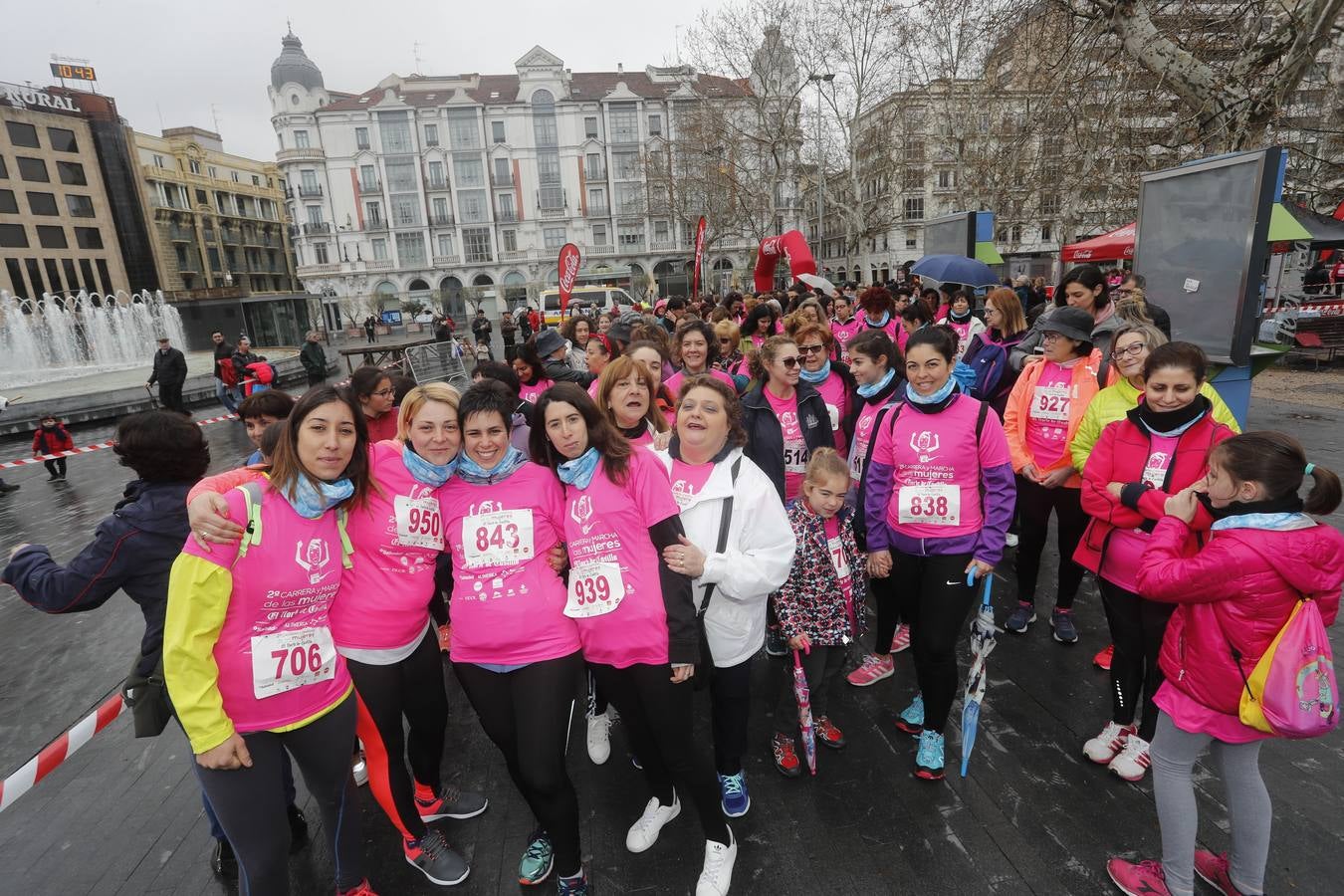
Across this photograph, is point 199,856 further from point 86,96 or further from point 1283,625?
point 86,96

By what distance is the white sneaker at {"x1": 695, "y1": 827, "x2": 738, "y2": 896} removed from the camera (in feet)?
8.16

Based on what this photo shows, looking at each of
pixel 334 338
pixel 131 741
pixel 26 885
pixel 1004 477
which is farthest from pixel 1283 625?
pixel 334 338

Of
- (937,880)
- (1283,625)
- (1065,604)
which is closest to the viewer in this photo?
(1283,625)

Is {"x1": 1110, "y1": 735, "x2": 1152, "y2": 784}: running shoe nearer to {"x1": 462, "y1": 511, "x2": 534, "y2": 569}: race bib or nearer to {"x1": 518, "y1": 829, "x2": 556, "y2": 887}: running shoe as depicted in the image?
{"x1": 518, "y1": 829, "x2": 556, "y2": 887}: running shoe

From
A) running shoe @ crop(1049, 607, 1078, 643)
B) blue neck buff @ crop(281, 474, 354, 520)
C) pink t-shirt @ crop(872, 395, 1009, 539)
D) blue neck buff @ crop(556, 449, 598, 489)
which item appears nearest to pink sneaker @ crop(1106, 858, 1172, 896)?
pink t-shirt @ crop(872, 395, 1009, 539)

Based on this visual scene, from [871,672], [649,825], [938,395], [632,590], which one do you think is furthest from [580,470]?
[871,672]

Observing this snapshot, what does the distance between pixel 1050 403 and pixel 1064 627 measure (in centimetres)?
142

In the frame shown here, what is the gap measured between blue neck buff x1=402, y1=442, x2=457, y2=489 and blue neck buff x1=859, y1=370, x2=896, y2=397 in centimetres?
244

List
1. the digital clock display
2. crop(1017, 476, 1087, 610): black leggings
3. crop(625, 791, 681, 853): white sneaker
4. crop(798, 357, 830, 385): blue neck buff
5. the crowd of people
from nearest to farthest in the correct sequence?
1. the crowd of people
2. crop(625, 791, 681, 853): white sneaker
3. crop(1017, 476, 1087, 610): black leggings
4. crop(798, 357, 830, 385): blue neck buff
5. the digital clock display

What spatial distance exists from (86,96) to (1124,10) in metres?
68.5

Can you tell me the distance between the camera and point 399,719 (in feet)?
8.50

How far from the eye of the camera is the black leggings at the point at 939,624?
2.93 meters

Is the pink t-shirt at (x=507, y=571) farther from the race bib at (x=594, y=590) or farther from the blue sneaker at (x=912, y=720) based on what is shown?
the blue sneaker at (x=912, y=720)

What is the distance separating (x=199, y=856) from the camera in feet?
9.46
